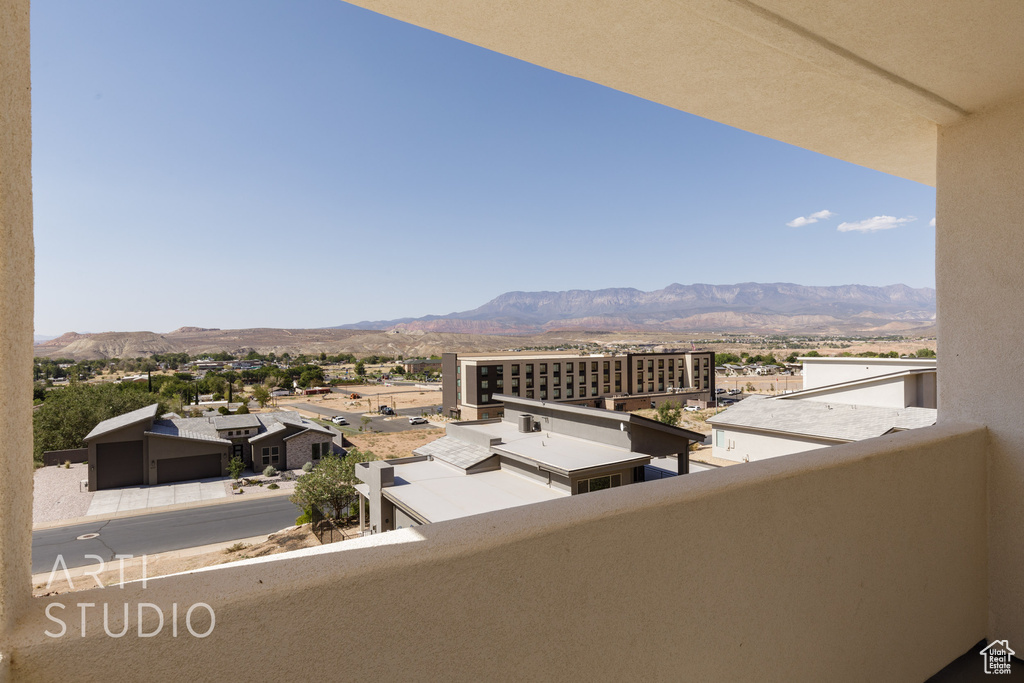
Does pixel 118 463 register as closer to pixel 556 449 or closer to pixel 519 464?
pixel 519 464

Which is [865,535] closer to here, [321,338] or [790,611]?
[790,611]

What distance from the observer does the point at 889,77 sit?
60.9 inches

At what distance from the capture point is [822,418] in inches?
260

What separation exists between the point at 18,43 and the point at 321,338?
1693cm

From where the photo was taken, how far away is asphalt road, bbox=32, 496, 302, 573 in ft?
17.7

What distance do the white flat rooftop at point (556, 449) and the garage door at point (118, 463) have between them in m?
4.45

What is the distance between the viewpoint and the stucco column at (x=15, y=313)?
0.52m

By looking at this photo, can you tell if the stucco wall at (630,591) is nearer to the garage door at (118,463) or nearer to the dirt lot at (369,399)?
the garage door at (118,463)

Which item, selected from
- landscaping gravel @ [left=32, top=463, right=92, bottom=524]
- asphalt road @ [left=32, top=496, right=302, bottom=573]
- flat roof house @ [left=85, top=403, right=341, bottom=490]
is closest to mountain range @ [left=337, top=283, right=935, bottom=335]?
asphalt road @ [left=32, top=496, right=302, bottom=573]

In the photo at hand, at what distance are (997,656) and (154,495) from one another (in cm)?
756

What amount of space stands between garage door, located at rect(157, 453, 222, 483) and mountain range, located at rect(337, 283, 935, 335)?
5400cm

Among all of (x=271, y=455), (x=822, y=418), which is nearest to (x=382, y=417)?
(x=271, y=455)

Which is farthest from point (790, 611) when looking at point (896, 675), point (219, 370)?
point (219, 370)

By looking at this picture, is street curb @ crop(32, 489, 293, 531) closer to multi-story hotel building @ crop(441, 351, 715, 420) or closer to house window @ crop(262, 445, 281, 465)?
house window @ crop(262, 445, 281, 465)
